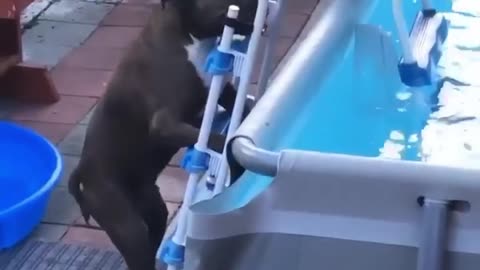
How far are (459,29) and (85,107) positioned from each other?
1.31 metres

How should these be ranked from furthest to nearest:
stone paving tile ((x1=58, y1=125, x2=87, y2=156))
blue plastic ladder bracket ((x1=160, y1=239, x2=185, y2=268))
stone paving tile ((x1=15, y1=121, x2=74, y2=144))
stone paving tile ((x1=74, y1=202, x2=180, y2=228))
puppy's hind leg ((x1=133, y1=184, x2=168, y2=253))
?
stone paving tile ((x1=15, y1=121, x2=74, y2=144)), stone paving tile ((x1=58, y1=125, x2=87, y2=156)), stone paving tile ((x1=74, y1=202, x2=180, y2=228)), puppy's hind leg ((x1=133, y1=184, x2=168, y2=253)), blue plastic ladder bracket ((x1=160, y1=239, x2=185, y2=268))

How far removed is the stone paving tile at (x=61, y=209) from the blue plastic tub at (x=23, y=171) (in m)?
0.06

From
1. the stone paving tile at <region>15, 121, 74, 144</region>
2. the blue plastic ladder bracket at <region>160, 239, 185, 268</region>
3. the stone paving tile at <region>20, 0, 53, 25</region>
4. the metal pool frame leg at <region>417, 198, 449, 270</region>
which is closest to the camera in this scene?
the metal pool frame leg at <region>417, 198, 449, 270</region>

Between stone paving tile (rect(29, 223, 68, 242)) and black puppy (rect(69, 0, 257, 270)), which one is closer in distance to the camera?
black puppy (rect(69, 0, 257, 270))

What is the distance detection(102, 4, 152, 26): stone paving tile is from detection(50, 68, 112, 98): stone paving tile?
1.51ft

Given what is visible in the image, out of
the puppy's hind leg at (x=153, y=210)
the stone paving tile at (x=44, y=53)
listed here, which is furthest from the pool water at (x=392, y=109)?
the stone paving tile at (x=44, y=53)

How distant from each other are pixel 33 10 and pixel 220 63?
8.21 ft

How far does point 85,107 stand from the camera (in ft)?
11.1

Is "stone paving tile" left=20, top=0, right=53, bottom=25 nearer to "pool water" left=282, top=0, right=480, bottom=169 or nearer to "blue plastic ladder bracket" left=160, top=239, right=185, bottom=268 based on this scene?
"pool water" left=282, top=0, right=480, bottom=169

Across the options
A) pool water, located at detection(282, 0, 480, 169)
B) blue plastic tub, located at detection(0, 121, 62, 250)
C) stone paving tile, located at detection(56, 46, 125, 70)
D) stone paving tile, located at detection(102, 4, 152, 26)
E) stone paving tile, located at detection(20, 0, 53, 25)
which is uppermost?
pool water, located at detection(282, 0, 480, 169)

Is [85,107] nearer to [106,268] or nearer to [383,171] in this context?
[106,268]

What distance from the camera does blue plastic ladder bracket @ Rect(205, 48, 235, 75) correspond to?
1.84 m

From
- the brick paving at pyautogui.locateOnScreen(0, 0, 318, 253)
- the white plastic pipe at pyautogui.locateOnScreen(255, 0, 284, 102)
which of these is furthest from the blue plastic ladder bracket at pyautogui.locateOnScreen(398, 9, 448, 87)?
the brick paving at pyautogui.locateOnScreen(0, 0, 318, 253)

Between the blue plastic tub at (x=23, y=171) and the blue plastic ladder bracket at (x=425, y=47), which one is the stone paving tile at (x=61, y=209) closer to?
the blue plastic tub at (x=23, y=171)
